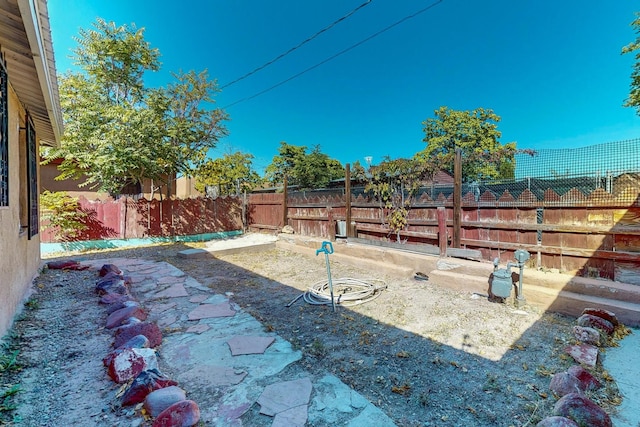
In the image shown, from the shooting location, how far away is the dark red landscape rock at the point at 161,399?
4.84 ft

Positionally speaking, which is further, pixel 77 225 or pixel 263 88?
pixel 263 88

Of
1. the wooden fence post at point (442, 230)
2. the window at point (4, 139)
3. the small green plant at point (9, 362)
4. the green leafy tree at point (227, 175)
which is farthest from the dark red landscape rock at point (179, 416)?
the green leafy tree at point (227, 175)

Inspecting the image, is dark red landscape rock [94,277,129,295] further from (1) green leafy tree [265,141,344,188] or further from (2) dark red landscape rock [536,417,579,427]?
(1) green leafy tree [265,141,344,188]

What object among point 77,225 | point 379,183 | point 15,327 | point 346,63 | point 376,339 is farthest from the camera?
point 346,63

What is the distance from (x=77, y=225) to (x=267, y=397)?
8.01 m

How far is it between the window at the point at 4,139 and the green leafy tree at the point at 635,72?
45.9 feet

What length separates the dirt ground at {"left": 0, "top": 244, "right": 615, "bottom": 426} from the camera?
63.9 inches

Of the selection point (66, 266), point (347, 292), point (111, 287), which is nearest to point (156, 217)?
point (66, 266)

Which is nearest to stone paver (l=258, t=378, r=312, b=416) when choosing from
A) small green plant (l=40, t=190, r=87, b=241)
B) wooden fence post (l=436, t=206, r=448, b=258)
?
wooden fence post (l=436, t=206, r=448, b=258)

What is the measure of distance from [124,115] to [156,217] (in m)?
2.92

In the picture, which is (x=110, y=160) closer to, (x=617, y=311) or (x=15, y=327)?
(x=15, y=327)

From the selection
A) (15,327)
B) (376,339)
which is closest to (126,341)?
(15,327)

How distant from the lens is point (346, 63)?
548 inches

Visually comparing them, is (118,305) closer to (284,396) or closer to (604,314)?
(284,396)
